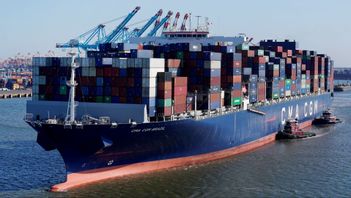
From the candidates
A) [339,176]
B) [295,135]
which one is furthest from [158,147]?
[295,135]

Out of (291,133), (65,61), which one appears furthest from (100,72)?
(291,133)

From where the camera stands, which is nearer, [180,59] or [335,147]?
[180,59]

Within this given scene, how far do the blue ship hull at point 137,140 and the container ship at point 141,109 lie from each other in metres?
0.06

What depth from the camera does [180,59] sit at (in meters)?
38.9

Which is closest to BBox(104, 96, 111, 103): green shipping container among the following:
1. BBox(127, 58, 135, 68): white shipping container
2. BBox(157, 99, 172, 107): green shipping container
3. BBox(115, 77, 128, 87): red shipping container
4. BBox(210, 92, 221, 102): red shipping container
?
BBox(115, 77, 128, 87): red shipping container

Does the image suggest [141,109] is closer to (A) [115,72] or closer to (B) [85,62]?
(A) [115,72]

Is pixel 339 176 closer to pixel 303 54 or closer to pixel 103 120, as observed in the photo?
pixel 103 120

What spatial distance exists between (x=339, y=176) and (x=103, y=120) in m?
15.0

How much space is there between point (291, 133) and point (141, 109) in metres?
22.7

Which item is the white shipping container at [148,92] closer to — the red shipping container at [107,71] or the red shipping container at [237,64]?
the red shipping container at [107,71]

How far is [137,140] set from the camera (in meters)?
31.1

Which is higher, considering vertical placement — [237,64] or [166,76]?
[237,64]

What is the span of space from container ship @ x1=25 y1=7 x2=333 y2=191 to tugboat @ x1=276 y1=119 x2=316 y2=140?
5581 mm

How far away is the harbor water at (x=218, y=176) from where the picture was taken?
2962 cm
